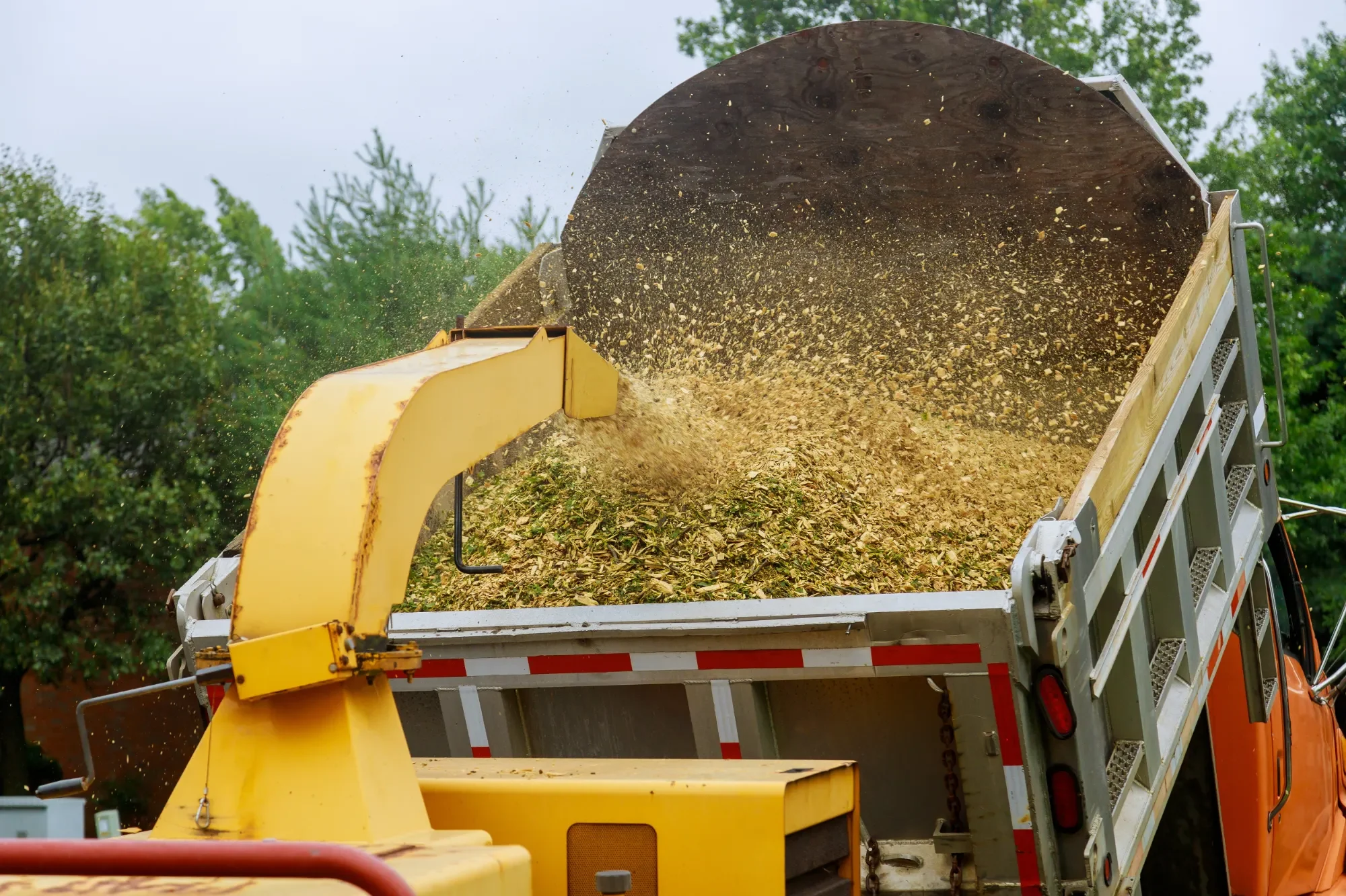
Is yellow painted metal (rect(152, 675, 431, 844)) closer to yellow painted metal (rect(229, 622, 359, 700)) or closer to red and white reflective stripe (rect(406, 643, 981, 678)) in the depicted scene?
yellow painted metal (rect(229, 622, 359, 700))

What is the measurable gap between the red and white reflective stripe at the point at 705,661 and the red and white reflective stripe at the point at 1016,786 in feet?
0.30

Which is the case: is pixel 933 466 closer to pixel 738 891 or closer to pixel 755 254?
pixel 755 254

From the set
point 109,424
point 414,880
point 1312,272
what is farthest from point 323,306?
point 414,880

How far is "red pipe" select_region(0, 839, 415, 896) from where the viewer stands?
1283mm

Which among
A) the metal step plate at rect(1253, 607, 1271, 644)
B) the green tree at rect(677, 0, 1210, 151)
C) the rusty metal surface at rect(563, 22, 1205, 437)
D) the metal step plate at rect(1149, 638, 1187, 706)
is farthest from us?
the green tree at rect(677, 0, 1210, 151)

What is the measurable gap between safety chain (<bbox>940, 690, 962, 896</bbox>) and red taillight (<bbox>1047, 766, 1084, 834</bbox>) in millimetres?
193

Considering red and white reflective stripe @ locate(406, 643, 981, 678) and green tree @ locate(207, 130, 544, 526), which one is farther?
green tree @ locate(207, 130, 544, 526)

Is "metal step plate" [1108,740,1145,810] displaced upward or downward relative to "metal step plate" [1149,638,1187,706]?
downward

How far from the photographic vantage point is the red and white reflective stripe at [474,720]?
10.7ft

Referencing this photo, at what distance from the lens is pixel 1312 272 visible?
13.3 metres

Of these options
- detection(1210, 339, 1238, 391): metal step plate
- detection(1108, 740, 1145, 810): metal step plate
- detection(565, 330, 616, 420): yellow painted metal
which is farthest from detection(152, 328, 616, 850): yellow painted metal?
detection(1210, 339, 1238, 391): metal step plate

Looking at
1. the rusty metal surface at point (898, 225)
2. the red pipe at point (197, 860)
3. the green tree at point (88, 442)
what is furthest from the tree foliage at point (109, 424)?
the red pipe at point (197, 860)

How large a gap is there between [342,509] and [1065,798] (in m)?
1.55

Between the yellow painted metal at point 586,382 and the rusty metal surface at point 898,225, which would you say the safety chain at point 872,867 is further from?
the rusty metal surface at point 898,225
